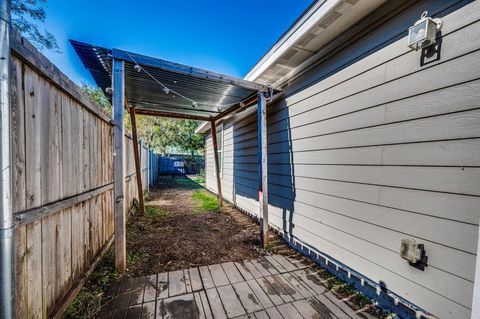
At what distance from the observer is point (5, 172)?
2.86 feet

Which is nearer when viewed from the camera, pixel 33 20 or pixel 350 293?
pixel 350 293

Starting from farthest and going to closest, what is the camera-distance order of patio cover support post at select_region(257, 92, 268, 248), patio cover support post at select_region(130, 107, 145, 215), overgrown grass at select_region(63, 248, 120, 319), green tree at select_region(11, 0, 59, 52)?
1. green tree at select_region(11, 0, 59, 52)
2. patio cover support post at select_region(130, 107, 145, 215)
3. patio cover support post at select_region(257, 92, 268, 248)
4. overgrown grass at select_region(63, 248, 120, 319)

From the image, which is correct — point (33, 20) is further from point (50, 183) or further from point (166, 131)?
point (166, 131)

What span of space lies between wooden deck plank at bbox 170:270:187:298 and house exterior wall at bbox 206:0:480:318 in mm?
1692

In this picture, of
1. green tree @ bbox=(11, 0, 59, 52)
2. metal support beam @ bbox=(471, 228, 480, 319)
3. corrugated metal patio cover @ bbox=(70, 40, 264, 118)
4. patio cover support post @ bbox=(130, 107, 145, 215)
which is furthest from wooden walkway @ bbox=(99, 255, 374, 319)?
green tree @ bbox=(11, 0, 59, 52)

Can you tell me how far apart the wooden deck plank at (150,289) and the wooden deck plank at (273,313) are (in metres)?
1.08

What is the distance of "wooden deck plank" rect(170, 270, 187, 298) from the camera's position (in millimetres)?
2000

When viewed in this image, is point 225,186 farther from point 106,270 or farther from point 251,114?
point 106,270

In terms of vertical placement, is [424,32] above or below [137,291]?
above

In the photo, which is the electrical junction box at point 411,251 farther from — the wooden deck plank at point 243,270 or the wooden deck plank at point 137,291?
the wooden deck plank at point 137,291

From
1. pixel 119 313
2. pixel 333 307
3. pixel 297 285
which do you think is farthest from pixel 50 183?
pixel 333 307

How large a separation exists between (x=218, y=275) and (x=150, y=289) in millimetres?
709

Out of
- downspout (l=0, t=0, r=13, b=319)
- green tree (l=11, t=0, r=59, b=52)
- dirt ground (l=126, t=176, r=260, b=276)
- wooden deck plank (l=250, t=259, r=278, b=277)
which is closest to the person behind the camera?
downspout (l=0, t=0, r=13, b=319)

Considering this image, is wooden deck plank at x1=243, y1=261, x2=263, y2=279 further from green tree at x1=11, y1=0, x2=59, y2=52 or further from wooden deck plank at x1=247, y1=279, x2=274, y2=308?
green tree at x1=11, y1=0, x2=59, y2=52
